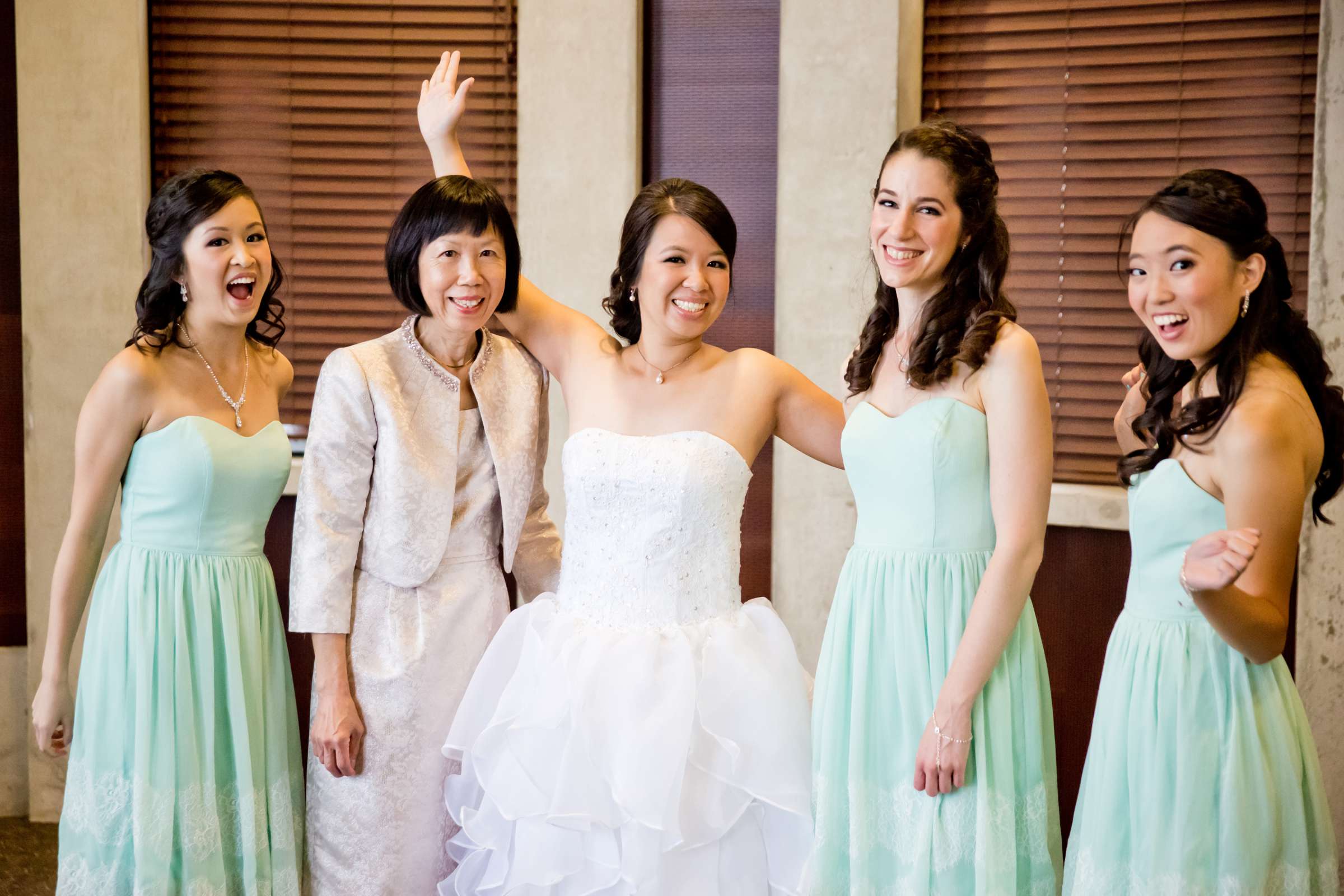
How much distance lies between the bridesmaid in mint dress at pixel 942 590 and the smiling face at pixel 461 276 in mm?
793

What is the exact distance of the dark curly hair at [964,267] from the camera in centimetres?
202

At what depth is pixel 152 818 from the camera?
90.4 inches

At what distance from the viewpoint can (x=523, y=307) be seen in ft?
8.47

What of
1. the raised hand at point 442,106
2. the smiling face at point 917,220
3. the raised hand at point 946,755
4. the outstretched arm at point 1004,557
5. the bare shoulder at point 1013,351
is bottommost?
the raised hand at point 946,755

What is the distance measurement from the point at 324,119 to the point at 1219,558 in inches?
128

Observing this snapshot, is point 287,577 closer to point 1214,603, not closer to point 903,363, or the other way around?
point 903,363

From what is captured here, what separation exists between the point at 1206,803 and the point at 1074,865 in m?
0.26

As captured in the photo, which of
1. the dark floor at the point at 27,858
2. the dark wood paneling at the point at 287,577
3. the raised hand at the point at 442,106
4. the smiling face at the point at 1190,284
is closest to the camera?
the smiling face at the point at 1190,284

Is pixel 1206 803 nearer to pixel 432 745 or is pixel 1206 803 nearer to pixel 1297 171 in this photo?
pixel 432 745

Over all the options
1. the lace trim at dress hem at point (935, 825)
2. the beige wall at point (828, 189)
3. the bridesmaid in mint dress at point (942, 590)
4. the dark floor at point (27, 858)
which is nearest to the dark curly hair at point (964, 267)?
the bridesmaid in mint dress at point (942, 590)

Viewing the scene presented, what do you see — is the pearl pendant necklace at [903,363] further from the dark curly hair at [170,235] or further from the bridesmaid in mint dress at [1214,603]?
the dark curly hair at [170,235]

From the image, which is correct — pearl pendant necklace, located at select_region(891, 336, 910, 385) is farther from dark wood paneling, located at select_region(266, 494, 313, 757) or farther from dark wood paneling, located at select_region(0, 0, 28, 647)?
dark wood paneling, located at select_region(0, 0, 28, 647)

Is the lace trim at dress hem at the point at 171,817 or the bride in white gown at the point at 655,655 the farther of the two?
the lace trim at dress hem at the point at 171,817

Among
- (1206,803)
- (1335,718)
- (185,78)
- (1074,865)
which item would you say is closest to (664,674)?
(1074,865)
